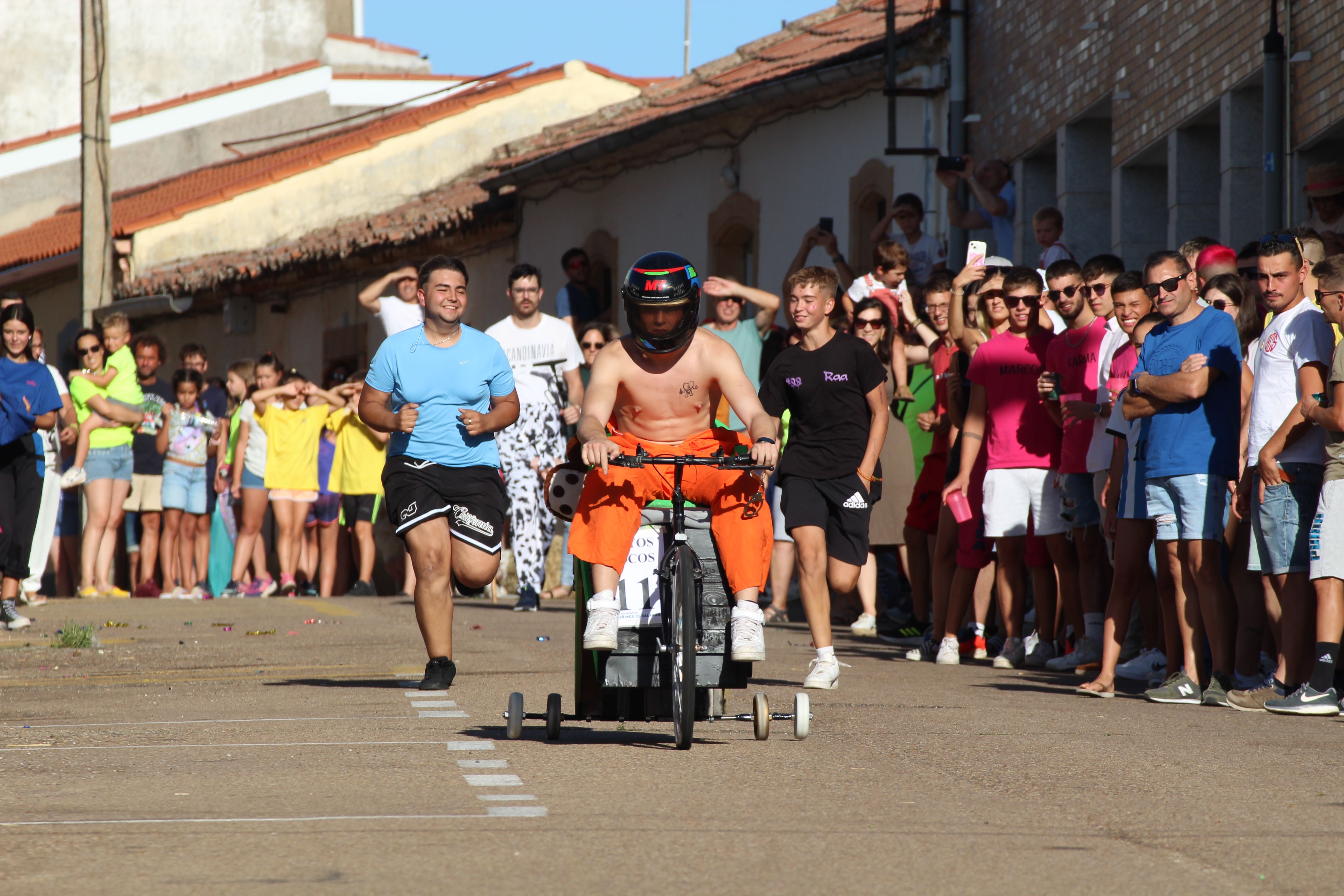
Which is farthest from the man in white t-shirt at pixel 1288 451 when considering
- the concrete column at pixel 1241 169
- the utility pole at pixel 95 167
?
the utility pole at pixel 95 167

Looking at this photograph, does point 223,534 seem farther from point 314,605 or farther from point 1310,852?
point 1310,852

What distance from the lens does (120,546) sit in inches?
1054

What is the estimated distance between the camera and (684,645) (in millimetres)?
7461

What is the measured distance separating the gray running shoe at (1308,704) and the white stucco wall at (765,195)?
1185 cm

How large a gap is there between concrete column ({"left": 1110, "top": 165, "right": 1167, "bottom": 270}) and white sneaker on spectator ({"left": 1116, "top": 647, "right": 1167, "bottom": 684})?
678cm

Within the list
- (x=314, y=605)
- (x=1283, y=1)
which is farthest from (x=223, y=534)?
(x=1283, y=1)

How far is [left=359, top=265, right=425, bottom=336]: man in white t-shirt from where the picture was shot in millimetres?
17188

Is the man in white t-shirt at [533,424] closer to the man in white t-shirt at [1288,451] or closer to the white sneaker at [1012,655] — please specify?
the white sneaker at [1012,655]

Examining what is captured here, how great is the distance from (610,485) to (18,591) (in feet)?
28.9

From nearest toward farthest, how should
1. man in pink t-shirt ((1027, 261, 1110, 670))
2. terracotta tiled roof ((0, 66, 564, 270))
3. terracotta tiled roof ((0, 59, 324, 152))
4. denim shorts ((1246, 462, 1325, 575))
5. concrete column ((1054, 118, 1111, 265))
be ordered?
denim shorts ((1246, 462, 1325, 575)), man in pink t-shirt ((1027, 261, 1110, 670)), concrete column ((1054, 118, 1111, 265)), terracotta tiled roof ((0, 66, 564, 270)), terracotta tiled roof ((0, 59, 324, 152))

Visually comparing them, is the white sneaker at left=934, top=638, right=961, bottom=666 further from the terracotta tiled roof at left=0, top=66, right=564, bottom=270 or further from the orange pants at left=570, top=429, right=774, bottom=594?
the terracotta tiled roof at left=0, top=66, right=564, bottom=270

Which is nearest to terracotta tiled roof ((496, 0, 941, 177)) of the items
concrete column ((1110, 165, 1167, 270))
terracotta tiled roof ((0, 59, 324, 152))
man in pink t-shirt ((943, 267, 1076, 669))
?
concrete column ((1110, 165, 1167, 270))

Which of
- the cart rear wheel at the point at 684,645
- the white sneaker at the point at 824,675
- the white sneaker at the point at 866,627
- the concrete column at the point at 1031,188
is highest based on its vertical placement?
the concrete column at the point at 1031,188

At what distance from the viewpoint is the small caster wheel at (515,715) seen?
8.06 m
